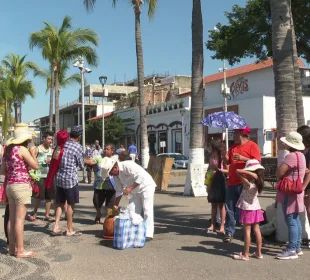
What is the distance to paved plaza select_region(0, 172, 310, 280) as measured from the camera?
5402 mm

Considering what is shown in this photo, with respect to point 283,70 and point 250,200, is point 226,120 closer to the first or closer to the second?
point 283,70

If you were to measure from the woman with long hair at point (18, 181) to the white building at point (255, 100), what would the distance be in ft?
85.3

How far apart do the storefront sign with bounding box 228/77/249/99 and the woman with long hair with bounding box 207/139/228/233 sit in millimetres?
30318

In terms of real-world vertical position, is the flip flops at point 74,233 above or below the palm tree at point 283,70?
below

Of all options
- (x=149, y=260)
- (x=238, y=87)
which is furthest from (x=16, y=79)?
(x=149, y=260)

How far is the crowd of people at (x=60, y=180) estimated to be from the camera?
6.07 metres

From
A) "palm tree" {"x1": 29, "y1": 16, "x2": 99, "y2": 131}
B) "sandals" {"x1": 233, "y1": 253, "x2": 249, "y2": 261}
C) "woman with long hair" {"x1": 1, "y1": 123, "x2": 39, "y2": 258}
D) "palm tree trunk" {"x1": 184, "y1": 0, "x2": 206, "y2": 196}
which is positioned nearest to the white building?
"palm tree" {"x1": 29, "y1": 16, "x2": 99, "y2": 131}

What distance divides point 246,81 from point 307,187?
31638 millimetres

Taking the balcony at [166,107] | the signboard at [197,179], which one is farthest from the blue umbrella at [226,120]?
the balcony at [166,107]

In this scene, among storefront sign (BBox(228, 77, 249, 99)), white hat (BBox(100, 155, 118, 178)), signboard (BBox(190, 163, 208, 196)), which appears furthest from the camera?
storefront sign (BBox(228, 77, 249, 99))

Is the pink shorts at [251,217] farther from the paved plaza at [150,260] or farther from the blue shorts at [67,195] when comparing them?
the blue shorts at [67,195]

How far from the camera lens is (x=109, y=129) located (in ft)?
159

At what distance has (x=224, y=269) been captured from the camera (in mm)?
5586

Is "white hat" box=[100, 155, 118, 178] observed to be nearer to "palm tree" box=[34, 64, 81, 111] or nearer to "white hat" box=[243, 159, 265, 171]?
"white hat" box=[243, 159, 265, 171]
